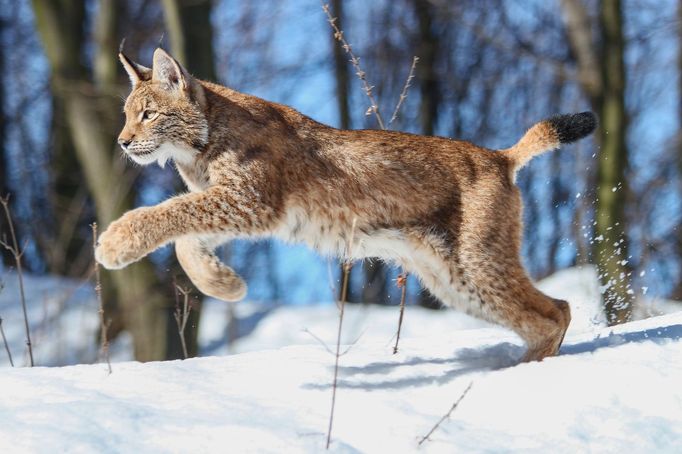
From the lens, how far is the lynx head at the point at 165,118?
506 centimetres

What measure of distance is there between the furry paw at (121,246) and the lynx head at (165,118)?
54cm

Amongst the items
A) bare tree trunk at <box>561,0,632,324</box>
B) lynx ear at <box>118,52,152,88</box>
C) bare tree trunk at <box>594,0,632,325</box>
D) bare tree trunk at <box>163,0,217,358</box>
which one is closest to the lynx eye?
lynx ear at <box>118,52,152,88</box>

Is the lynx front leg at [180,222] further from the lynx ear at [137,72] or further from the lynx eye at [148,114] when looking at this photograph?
the lynx ear at [137,72]

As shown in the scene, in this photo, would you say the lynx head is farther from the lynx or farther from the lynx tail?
the lynx tail

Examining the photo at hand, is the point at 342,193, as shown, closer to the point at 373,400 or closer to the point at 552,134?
the point at 552,134

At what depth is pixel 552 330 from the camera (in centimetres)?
478

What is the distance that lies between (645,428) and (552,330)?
3.11ft

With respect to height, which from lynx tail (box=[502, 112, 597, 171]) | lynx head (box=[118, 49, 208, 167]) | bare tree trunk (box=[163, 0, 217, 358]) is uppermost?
bare tree trunk (box=[163, 0, 217, 358])

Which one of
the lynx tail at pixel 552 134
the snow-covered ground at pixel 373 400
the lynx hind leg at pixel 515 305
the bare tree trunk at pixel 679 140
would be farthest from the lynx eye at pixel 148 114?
the bare tree trunk at pixel 679 140

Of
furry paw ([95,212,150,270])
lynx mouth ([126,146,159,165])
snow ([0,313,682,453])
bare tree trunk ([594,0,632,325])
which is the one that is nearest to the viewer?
snow ([0,313,682,453])

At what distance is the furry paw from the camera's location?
15.1ft

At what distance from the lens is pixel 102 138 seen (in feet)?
29.6

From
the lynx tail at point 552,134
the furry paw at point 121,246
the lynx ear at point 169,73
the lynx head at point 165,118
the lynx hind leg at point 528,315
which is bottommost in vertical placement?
the lynx hind leg at point 528,315

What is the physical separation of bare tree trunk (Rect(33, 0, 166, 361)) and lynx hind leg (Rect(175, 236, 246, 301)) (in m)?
3.43
